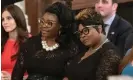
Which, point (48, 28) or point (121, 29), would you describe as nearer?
point (48, 28)

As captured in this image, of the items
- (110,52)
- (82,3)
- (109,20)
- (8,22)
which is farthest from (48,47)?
(82,3)

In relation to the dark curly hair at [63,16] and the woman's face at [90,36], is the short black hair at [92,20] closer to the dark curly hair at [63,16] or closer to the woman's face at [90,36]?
the woman's face at [90,36]

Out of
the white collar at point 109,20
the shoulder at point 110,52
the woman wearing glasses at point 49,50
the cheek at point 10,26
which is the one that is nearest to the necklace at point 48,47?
the woman wearing glasses at point 49,50

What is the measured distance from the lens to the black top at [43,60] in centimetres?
→ 221

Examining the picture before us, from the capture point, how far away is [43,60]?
2213mm

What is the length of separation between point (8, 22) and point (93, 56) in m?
0.90

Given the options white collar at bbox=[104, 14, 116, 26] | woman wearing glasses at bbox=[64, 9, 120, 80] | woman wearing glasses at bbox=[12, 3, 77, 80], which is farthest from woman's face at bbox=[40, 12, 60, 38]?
white collar at bbox=[104, 14, 116, 26]

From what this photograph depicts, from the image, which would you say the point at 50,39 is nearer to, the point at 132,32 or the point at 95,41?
the point at 95,41

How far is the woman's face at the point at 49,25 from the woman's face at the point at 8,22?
51 centimetres

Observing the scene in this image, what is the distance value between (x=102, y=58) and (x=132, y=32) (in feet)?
2.62

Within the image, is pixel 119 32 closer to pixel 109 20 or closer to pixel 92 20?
pixel 109 20

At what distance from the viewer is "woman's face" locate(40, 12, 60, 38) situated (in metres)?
2.22

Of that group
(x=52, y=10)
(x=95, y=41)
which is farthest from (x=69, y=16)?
(x=95, y=41)

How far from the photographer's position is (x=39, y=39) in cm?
231
